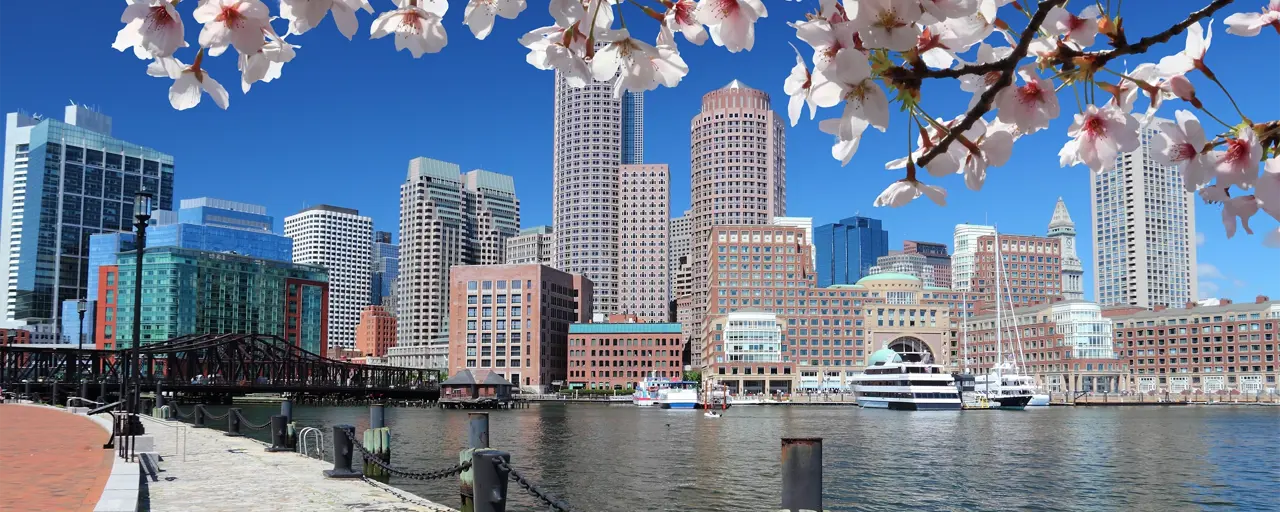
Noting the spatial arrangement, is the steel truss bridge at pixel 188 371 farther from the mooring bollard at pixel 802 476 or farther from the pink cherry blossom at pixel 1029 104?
the pink cherry blossom at pixel 1029 104

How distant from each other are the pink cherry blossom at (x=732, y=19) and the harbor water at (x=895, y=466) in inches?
1183

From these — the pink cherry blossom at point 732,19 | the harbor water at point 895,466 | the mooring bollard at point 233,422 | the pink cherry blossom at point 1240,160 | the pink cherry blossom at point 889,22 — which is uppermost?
the pink cherry blossom at point 732,19

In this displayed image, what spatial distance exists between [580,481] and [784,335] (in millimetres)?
146029

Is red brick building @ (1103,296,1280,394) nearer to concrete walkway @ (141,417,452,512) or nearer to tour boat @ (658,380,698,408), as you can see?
tour boat @ (658,380,698,408)

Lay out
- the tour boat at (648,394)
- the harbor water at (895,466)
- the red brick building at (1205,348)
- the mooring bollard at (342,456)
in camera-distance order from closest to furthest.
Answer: the mooring bollard at (342,456) → the harbor water at (895,466) → the tour boat at (648,394) → the red brick building at (1205,348)

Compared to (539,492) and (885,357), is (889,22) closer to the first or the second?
(539,492)

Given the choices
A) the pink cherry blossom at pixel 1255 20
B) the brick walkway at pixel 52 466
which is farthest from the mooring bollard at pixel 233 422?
the pink cherry blossom at pixel 1255 20

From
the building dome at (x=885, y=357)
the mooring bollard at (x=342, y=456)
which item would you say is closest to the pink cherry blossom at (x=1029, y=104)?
the mooring bollard at (x=342, y=456)

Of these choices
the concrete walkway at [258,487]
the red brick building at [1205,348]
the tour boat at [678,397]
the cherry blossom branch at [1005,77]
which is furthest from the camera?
the red brick building at [1205,348]

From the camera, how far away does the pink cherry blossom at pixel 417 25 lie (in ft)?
10.5

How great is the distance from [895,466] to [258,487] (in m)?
34.2

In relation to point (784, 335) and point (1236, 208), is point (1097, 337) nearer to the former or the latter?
point (784, 335)

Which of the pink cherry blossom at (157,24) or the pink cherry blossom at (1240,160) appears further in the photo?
the pink cherry blossom at (1240,160)

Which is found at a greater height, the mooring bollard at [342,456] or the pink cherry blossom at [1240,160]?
the pink cherry blossom at [1240,160]
